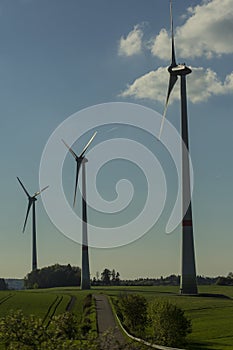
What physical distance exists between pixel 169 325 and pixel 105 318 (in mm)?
26316

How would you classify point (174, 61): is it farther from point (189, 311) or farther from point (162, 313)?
point (162, 313)

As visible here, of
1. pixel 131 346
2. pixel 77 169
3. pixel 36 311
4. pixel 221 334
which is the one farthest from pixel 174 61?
pixel 131 346

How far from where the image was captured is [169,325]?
67.4m

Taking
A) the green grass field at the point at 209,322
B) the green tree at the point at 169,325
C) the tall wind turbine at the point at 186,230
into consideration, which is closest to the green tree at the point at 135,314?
the green grass field at the point at 209,322

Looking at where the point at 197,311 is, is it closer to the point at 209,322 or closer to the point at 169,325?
the point at 209,322

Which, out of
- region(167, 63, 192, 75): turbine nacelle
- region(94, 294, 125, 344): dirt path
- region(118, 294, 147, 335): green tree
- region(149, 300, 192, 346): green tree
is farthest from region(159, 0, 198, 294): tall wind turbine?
region(149, 300, 192, 346): green tree

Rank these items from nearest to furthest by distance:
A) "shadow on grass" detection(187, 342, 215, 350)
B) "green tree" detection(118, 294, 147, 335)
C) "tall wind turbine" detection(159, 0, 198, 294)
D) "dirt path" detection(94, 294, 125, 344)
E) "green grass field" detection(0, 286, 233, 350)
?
"shadow on grass" detection(187, 342, 215, 350)
"green grass field" detection(0, 286, 233, 350)
"dirt path" detection(94, 294, 125, 344)
"green tree" detection(118, 294, 147, 335)
"tall wind turbine" detection(159, 0, 198, 294)

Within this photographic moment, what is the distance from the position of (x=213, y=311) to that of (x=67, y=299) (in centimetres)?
4233

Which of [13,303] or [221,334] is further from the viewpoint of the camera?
[13,303]

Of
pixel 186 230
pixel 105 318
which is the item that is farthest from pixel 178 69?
pixel 105 318

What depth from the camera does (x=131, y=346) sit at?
33.2 m

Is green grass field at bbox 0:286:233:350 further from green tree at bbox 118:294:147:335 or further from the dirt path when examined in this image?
green tree at bbox 118:294:147:335

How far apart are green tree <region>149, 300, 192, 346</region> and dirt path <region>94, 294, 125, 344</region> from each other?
13.8 feet

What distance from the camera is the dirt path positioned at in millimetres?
74412
